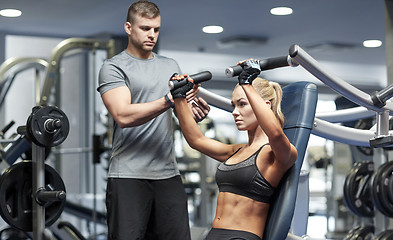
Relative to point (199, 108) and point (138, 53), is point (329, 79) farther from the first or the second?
point (138, 53)

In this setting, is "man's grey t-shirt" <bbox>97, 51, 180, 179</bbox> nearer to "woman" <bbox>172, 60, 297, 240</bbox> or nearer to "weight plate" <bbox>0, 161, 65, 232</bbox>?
"woman" <bbox>172, 60, 297, 240</bbox>

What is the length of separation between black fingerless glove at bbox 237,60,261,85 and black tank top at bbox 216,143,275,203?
0.32 metres

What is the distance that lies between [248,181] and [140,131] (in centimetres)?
49

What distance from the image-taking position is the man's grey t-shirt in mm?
2320

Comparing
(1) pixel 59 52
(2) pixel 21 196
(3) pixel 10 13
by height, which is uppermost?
(3) pixel 10 13

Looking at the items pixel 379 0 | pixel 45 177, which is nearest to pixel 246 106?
pixel 45 177

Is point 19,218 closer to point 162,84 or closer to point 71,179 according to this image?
point 162,84

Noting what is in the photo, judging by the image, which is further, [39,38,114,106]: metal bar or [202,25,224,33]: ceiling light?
[202,25,224,33]: ceiling light

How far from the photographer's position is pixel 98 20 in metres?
6.06

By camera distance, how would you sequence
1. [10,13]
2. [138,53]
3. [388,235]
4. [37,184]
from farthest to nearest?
[10,13] < [388,235] < [37,184] < [138,53]

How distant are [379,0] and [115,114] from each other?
4.00 metres

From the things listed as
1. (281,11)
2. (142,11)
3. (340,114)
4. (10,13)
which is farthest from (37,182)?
(281,11)

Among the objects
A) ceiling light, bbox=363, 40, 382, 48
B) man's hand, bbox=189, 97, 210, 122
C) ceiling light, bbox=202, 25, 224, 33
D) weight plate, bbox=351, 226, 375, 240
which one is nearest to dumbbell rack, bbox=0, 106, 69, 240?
man's hand, bbox=189, 97, 210, 122

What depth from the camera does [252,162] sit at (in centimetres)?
216
